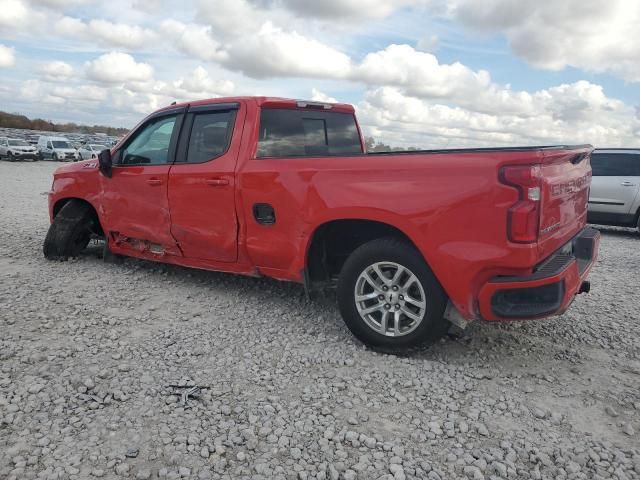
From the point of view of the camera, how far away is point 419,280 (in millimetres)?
3420

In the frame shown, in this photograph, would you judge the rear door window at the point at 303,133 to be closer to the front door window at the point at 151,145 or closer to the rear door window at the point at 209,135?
the rear door window at the point at 209,135

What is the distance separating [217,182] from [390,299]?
186 centimetres

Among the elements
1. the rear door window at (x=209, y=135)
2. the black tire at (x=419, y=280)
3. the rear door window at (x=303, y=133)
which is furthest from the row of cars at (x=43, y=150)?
the black tire at (x=419, y=280)

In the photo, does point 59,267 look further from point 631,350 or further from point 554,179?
point 631,350

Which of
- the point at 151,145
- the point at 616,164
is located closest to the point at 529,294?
the point at 151,145

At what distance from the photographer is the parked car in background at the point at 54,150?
36.9 metres

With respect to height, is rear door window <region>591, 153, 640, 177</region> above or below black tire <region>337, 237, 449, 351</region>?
above

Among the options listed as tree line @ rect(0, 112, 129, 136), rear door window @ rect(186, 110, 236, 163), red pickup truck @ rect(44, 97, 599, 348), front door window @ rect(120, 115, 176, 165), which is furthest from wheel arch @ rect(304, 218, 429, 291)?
tree line @ rect(0, 112, 129, 136)

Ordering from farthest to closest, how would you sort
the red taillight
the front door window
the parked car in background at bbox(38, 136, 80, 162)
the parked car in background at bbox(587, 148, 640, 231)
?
1. the parked car in background at bbox(38, 136, 80, 162)
2. the parked car in background at bbox(587, 148, 640, 231)
3. the front door window
4. the red taillight

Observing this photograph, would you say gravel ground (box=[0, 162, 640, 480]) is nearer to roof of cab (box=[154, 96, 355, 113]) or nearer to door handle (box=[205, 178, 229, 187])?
door handle (box=[205, 178, 229, 187])

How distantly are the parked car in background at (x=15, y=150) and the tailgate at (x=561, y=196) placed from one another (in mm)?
37403

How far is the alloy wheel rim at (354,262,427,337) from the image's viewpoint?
11.5 ft

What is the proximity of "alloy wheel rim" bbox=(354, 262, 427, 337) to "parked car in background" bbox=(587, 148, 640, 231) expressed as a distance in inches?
314

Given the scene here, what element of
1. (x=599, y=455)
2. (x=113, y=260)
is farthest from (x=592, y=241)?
(x=113, y=260)
